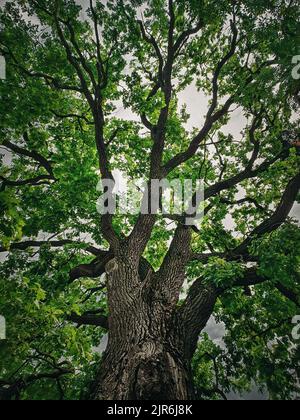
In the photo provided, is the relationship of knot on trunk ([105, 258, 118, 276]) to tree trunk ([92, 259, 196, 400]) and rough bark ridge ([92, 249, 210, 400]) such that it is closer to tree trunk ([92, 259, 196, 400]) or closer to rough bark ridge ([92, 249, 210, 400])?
rough bark ridge ([92, 249, 210, 400])

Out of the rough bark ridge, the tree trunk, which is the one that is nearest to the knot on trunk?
the rough bark ridge

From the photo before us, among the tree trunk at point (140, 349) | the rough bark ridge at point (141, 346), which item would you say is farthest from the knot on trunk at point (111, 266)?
the tree trunk at point (140, 349)

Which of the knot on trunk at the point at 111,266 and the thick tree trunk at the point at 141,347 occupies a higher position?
the knot on trunk at the point at 111,266

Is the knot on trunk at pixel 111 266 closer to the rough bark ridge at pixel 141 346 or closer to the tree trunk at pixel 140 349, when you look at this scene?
the rough bark ridge at pixel 141 346

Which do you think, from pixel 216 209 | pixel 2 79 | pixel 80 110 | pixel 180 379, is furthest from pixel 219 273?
pixel 80 110

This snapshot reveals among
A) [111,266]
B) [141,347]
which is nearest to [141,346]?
[141,347]

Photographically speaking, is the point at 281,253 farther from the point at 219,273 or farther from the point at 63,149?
the point at 63,149

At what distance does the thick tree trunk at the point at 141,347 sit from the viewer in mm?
3242

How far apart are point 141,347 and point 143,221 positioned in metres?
3.23

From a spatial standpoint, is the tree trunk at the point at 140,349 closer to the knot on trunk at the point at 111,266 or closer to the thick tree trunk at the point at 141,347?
the thick tree trunk at the point at 141,347

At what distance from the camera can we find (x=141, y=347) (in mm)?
3795

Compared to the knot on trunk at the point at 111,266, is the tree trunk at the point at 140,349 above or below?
below

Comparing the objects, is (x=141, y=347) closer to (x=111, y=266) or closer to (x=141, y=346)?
(x=141, y=346)

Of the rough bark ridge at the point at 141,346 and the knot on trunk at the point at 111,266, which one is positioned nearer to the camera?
the rough bark ridge at the point at 141,346
